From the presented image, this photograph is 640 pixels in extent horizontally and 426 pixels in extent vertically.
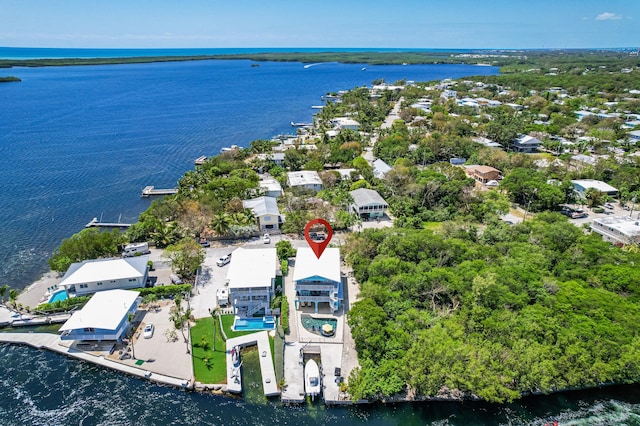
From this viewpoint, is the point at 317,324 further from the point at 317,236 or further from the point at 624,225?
the point at 624,225

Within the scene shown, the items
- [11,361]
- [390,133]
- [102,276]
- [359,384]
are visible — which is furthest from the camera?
[390,133]

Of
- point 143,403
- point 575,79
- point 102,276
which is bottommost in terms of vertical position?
point 143,403

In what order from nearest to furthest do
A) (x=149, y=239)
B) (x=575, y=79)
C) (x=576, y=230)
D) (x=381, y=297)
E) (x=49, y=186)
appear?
(x=381, y=297) < (x=576, y=230) < (x=149, y=239) < (x=49, y=186) < (x=575, y=79)

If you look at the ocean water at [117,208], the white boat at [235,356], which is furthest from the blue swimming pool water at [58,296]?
the white boat at [235,356]

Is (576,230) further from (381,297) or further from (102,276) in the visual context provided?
(102,276)

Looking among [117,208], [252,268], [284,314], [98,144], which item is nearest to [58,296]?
[252,268]

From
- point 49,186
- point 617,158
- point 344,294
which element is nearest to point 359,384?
point 344,294
